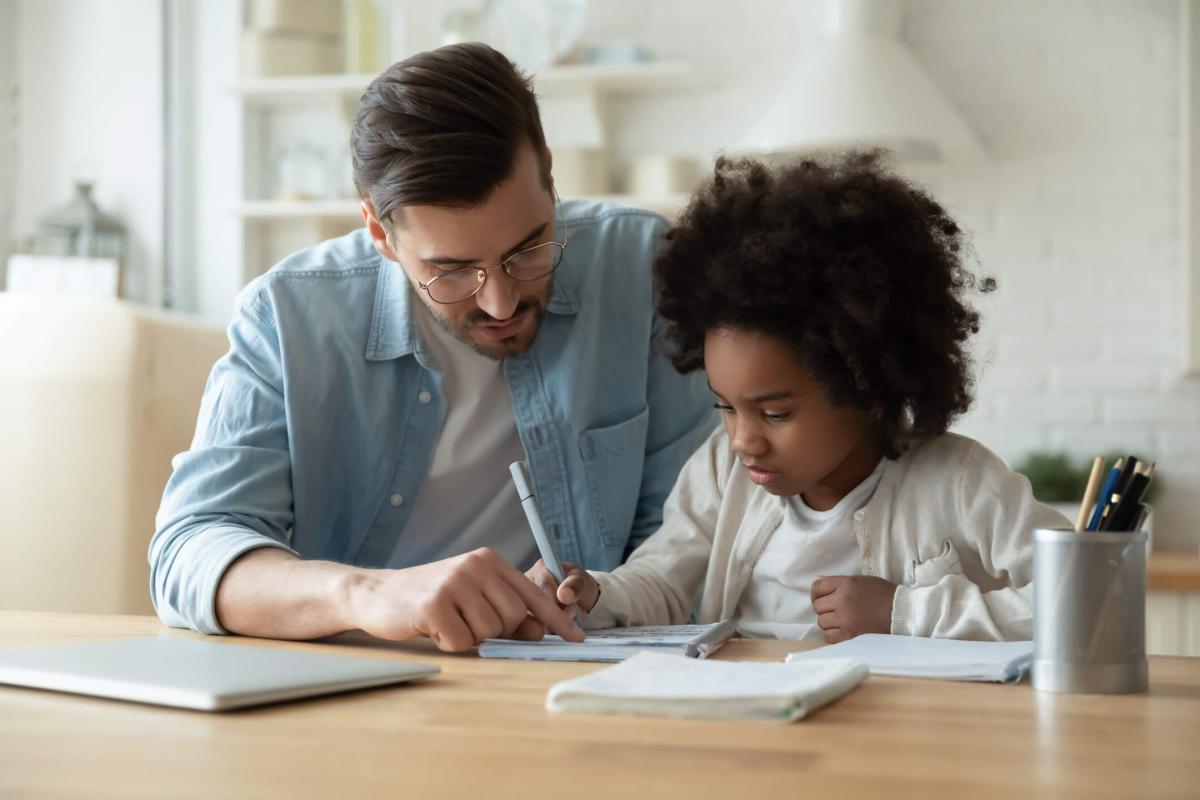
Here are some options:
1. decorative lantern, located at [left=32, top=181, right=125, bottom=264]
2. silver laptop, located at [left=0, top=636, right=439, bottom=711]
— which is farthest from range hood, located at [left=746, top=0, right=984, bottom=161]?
silver laptop, located at [left=0, top=636, right=439, bottom=711]

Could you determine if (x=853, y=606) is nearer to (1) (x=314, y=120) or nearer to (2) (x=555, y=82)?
(2) (x=555, y=82)

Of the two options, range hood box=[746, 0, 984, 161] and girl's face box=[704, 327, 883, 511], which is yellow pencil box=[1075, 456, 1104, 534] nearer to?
girl's face box=[704, 327, 883, 511]

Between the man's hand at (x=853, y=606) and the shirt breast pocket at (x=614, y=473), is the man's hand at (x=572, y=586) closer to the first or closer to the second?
the man's hand at (x=853, y=606)

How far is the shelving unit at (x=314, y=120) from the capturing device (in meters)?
3.81

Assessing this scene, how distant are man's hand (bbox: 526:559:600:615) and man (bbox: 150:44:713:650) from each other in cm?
26

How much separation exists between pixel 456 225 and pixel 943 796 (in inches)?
40.6

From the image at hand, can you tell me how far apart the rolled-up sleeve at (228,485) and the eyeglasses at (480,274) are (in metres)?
0.22

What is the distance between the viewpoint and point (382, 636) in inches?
44.4

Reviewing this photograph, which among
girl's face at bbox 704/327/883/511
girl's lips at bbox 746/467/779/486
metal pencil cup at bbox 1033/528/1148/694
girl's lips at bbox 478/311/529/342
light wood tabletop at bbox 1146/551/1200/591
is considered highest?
girl's lips at bbox 478/311/529/342

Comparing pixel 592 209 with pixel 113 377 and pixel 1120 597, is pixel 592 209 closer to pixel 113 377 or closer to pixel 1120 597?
pixel 113 377

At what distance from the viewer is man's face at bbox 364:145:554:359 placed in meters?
1.52

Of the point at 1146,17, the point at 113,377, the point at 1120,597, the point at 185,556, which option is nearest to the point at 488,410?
the point at 185,556

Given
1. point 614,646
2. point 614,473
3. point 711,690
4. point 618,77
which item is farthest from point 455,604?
point 618,77

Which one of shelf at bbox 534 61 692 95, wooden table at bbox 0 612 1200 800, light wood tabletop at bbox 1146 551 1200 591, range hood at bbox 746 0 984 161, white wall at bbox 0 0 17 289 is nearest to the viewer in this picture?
wooden table at bbox 0 612 1200 800
